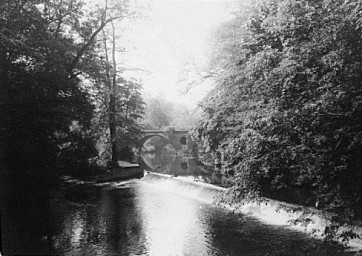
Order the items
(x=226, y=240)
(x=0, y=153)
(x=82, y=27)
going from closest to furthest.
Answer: (x=0, y=153) → (x=226, y=240) → (x=82, y=27)

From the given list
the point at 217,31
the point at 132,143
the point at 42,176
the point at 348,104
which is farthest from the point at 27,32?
the point at 132,143

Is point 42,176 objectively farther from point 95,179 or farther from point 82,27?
point 95,179

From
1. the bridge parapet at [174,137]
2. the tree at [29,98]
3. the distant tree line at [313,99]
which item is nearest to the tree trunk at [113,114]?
the tree at [29,98]

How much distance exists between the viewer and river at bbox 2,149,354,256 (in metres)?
10.4

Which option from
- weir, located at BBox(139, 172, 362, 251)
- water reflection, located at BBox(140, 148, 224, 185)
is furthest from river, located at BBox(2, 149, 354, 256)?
water reflection, located at BBox(140, 148, 224, 185)

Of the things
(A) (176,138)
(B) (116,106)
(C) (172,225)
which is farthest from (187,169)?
(C) (172,225)

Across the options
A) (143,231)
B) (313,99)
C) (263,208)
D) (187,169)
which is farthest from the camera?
(187,169)

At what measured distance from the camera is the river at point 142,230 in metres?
10.4

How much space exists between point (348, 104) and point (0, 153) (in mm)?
9461

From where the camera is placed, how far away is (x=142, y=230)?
497 inches

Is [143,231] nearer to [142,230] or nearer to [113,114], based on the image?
[142,230]

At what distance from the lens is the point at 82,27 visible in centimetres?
1839

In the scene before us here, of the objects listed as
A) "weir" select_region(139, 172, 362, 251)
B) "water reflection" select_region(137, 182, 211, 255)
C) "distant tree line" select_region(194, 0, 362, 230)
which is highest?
"distant tree line" select_region(194, 0, 362, 230)

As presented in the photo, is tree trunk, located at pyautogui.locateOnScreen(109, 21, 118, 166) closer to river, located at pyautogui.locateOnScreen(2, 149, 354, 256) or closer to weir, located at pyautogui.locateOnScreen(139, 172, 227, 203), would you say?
weir, located at pyautogui.locateOnScreen(139, 172, 227, 203)
